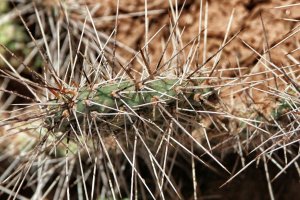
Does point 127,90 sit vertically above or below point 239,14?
below

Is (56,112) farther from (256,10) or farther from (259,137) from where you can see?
(256,10)

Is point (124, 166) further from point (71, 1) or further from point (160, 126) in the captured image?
point (71, 1)

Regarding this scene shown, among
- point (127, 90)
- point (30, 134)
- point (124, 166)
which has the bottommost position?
point (124, 166)

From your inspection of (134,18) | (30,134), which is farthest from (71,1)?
(30,134)

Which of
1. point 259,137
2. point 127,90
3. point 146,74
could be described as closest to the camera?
point 127,90

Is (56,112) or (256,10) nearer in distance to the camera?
(56,112)

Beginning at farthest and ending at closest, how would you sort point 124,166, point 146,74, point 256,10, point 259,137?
point 124,166 < point 256,10 < point 259,137 < point 146,74

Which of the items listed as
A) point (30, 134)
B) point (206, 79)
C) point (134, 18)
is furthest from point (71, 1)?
point (206, 79)

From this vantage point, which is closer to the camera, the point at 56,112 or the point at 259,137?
the point at 56,112

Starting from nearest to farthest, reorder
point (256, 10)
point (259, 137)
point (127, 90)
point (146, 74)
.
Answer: point (127, 90)
point (146, 74)
point (259, 137)
point (256, 10)
